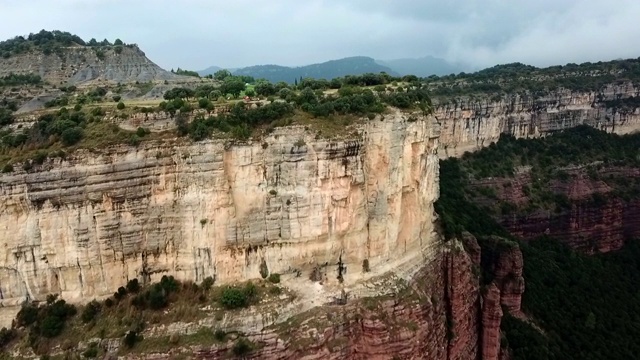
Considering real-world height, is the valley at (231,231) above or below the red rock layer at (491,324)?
above

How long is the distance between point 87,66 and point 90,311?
3681 cm

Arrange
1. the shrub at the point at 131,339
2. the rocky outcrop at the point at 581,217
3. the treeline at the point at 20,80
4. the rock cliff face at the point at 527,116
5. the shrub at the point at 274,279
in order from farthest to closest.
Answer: the rock cliff face at the point at 527,116
the rocky outcrop at the point at 581,217
the treeline at the point at 20,80
the shrub at the point at 274,279
the shrub at the point at 131,339

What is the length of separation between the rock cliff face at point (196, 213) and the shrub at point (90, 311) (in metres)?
0.67

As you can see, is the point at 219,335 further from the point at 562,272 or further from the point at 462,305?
the point at 562,272

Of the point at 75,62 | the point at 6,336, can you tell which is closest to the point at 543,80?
the point at 75,62

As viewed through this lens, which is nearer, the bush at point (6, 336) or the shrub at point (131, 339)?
the shrub at point (131, 339)

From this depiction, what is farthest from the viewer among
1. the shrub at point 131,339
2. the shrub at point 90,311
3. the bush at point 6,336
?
the shrub at point 90,311

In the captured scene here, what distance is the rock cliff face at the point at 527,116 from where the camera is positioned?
292ft

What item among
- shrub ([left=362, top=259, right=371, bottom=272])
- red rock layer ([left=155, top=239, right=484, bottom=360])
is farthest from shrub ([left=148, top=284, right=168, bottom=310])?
shrub ([left=362, top=259, right=371, bottom=272])

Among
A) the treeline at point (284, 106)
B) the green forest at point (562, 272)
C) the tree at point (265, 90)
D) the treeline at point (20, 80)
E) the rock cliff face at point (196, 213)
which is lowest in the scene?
the green forest at point (562, 272)

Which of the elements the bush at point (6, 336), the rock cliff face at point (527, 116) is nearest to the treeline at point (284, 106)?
the bush at point (6, 336)

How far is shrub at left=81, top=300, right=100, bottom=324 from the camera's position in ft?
112

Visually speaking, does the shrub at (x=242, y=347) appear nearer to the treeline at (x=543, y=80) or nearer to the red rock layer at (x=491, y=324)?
the red rock layer at (x=491, y=324)

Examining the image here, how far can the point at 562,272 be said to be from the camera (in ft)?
224
